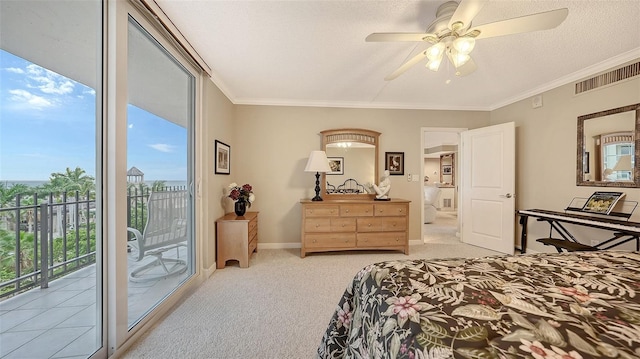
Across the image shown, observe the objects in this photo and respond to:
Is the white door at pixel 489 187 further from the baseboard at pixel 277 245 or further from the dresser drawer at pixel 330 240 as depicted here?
the baseboard at pixel 277 245

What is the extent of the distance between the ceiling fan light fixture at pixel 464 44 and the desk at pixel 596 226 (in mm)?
2204

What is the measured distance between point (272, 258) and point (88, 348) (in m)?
2.06

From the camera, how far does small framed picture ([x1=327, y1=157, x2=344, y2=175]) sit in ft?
12.7

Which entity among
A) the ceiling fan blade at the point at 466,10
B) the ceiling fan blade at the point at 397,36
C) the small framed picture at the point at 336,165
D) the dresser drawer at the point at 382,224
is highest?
the ceiling fan blade at the point at 397,36

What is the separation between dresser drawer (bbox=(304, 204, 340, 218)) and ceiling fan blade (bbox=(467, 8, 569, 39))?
243 cm

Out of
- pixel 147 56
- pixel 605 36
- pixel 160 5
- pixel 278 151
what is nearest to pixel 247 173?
pixel 278 151

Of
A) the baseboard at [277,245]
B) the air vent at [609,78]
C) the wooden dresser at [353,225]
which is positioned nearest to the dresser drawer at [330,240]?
the wooden dresser at [353,225]

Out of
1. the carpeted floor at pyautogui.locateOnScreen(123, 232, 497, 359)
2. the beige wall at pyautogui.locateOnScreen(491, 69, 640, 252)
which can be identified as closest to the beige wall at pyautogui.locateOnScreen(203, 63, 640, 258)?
the beige wall at pyautogui.locateOnScreen(491, 69, 640, 252)

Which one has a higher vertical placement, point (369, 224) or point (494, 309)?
point (494, 309)

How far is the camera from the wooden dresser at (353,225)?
335cm

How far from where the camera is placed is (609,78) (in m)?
2.54

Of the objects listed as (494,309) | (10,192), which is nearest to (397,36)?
(494,309)

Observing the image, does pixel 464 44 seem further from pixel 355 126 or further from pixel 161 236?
pixel 161 236

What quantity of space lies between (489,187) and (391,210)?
1654 mm
